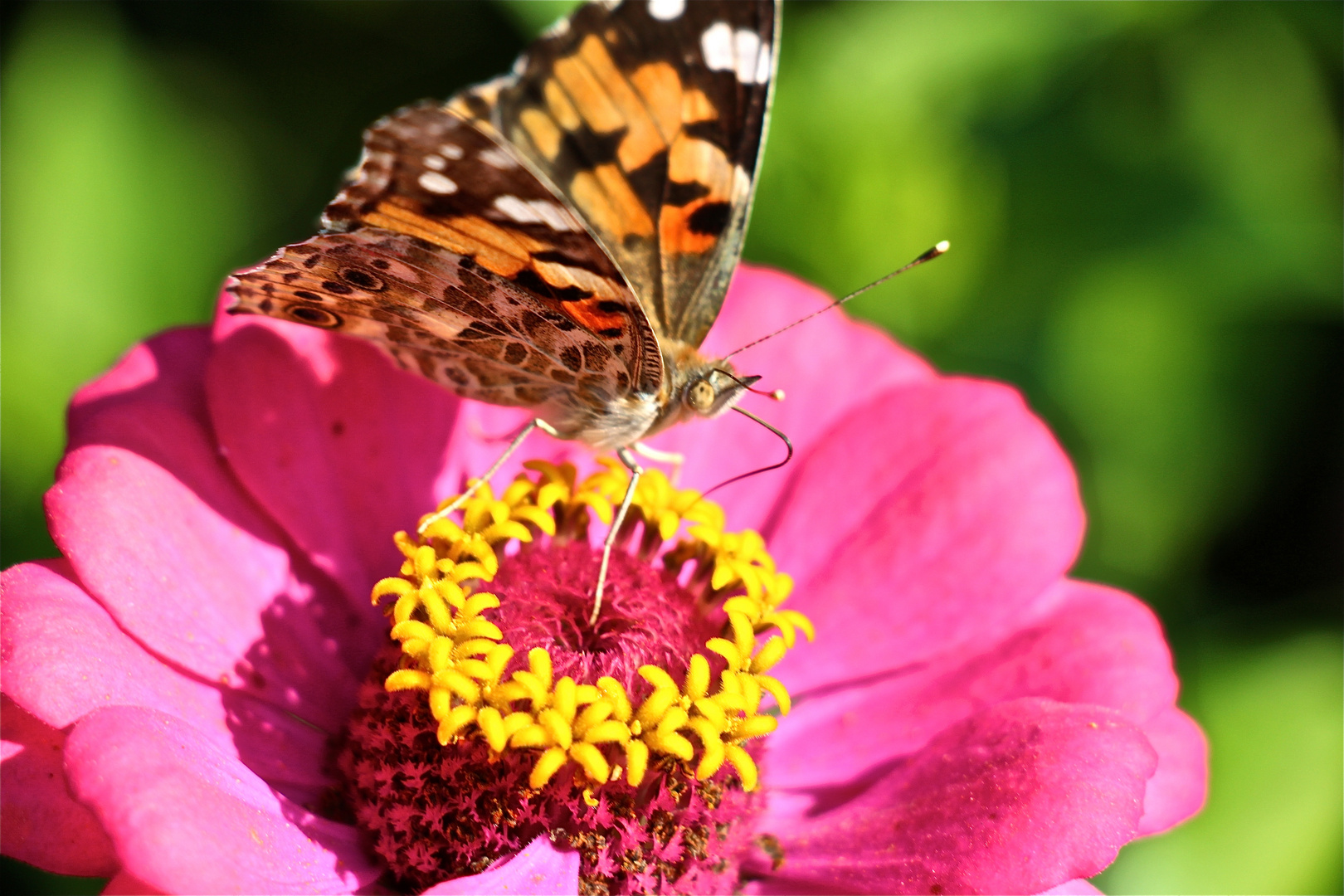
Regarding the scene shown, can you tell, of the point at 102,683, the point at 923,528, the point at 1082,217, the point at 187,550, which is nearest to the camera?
the point at 102,683

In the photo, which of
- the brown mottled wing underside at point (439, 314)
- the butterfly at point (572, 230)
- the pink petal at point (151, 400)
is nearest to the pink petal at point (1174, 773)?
the butterfly at point (572, 230)

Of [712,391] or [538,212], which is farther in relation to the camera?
[712,391]

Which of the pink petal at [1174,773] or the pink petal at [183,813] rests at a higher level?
the pink petal at [183,813]

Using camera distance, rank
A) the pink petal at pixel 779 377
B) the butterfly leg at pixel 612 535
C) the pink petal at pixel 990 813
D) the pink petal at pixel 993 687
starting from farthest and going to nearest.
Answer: the pink petal at pixel 779 377 < the pink petal at pixel 993 687 < the butterfly leg at pixel 612 535 < the pink petal at pixel 990 813

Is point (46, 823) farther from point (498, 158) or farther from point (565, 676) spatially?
point (498, 158)

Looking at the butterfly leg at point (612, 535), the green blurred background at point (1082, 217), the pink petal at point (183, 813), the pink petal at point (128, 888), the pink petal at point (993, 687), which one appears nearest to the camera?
the pink petal at point (183, 813)

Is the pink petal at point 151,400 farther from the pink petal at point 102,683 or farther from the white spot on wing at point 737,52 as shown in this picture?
the white spot on wing at point 737,52

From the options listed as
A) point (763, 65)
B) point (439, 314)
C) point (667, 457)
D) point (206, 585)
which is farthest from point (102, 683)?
point (763, 65)
